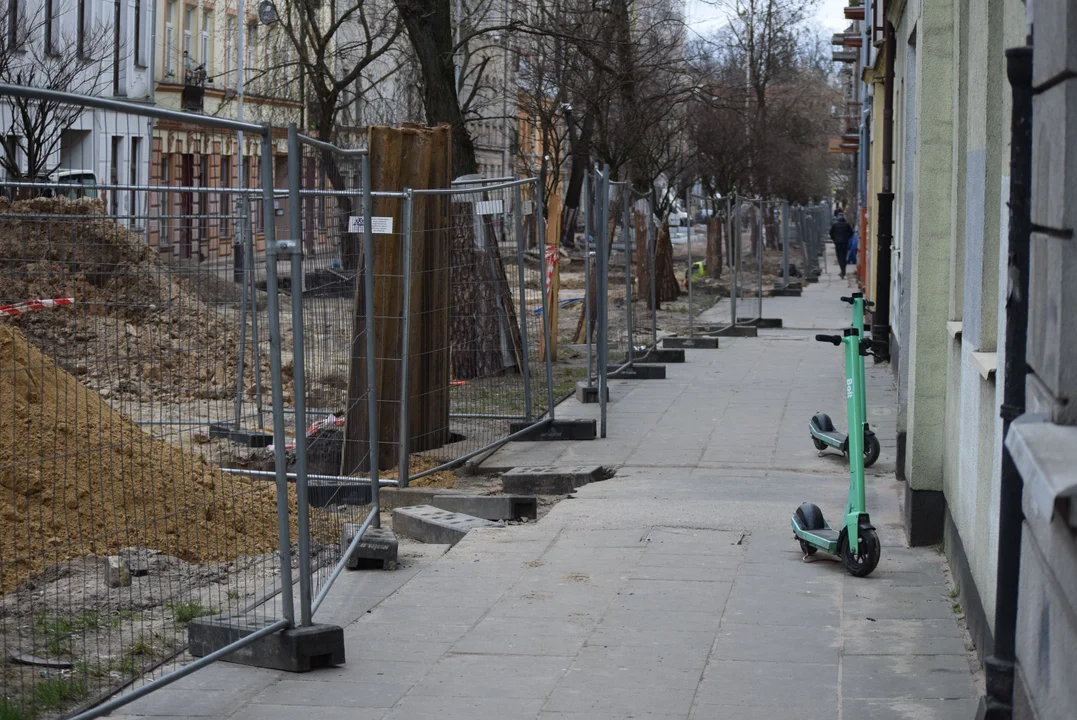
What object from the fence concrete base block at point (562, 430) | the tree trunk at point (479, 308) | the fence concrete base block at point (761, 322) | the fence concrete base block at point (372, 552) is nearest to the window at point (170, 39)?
the fence concrete base block at point (761, 322)

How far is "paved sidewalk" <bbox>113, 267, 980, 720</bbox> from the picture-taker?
5.07 metres

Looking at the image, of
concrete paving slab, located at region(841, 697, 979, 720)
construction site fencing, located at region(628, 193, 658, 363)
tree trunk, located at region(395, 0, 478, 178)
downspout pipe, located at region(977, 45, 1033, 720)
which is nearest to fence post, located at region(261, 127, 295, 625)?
concrete paving slab, located at region(841, 697, 979, 720)

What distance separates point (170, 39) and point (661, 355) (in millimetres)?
31027

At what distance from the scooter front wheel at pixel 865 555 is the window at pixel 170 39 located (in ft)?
130

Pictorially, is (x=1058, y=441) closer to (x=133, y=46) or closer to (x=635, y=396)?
(x=635, y=396)

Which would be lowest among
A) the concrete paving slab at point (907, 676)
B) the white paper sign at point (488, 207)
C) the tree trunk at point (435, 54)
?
the concrete paving slab at point (907, 676)

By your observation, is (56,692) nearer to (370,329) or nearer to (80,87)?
(370,329)

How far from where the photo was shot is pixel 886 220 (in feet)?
58.3

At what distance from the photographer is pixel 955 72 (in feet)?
24.5

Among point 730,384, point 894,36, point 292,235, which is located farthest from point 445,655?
point 894,36

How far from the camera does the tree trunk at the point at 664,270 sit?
1117 inches

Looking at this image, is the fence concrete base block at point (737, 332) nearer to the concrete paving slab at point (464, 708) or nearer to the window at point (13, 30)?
the window at point (13, 30)

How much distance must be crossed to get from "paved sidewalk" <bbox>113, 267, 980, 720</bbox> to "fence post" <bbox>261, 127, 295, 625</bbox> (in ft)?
1.25

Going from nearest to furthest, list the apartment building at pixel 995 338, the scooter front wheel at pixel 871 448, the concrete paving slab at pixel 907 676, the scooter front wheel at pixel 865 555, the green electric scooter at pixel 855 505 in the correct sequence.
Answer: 1. the apartment building at pixel 995 338
2. the concrete paving slab at pixel 907 676
3. the green electric scooter at pixel 855 505
4. the scooter front wheel at pixel 865 555
5. the scooter front wheel at pixel 871 448
